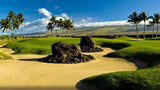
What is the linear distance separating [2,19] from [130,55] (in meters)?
93.9

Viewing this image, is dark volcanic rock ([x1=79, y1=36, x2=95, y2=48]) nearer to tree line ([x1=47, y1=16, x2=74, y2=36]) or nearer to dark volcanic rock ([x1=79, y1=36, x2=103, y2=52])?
dark volcanic rock ([x1=79, y1=36, x2=103, y2=52])

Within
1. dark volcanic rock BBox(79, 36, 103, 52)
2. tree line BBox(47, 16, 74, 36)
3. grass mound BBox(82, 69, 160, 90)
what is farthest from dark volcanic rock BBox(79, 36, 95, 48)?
tree line BBox(47, 16, 74, 36)

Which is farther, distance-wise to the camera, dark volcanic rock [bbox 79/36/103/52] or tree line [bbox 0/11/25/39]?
tree line [bbox 0/11/25/39]

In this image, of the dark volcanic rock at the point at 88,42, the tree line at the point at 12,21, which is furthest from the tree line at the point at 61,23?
the dark volcanic rock at the point at 88,42

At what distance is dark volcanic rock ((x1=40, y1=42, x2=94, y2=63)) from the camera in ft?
78.0

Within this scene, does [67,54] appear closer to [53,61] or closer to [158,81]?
[53,61]

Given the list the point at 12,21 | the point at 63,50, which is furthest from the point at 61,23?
the point at 63,50

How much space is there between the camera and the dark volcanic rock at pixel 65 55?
2378cm

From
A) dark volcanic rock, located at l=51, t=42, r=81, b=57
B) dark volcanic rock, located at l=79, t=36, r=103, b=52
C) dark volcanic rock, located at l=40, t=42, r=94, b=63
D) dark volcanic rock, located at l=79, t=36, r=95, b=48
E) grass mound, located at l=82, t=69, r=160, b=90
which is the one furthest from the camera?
dark volcanic rock, located at l=79, t=36, r=95, b=48

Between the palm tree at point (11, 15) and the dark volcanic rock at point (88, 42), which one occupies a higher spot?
the palm tree at point (11, 15)

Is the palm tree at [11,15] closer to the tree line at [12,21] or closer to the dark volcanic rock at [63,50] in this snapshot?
the tree line at [12,21]

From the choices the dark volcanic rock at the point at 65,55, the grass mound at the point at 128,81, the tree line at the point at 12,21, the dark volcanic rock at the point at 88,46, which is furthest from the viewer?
the tree line at the point at 12,21

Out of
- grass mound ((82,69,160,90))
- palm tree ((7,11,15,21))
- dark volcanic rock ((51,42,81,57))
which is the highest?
palm tree ((7,11,15,21))

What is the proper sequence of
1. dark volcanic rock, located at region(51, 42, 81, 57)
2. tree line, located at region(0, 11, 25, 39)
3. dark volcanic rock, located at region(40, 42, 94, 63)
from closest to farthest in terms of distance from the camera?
dark volcanic rock, located at region(40, 42, 94, 63) < dark volcanic rock, located at region(51, 42, 81, 57) < tree line, located at region(0, 11, 25, 39)
